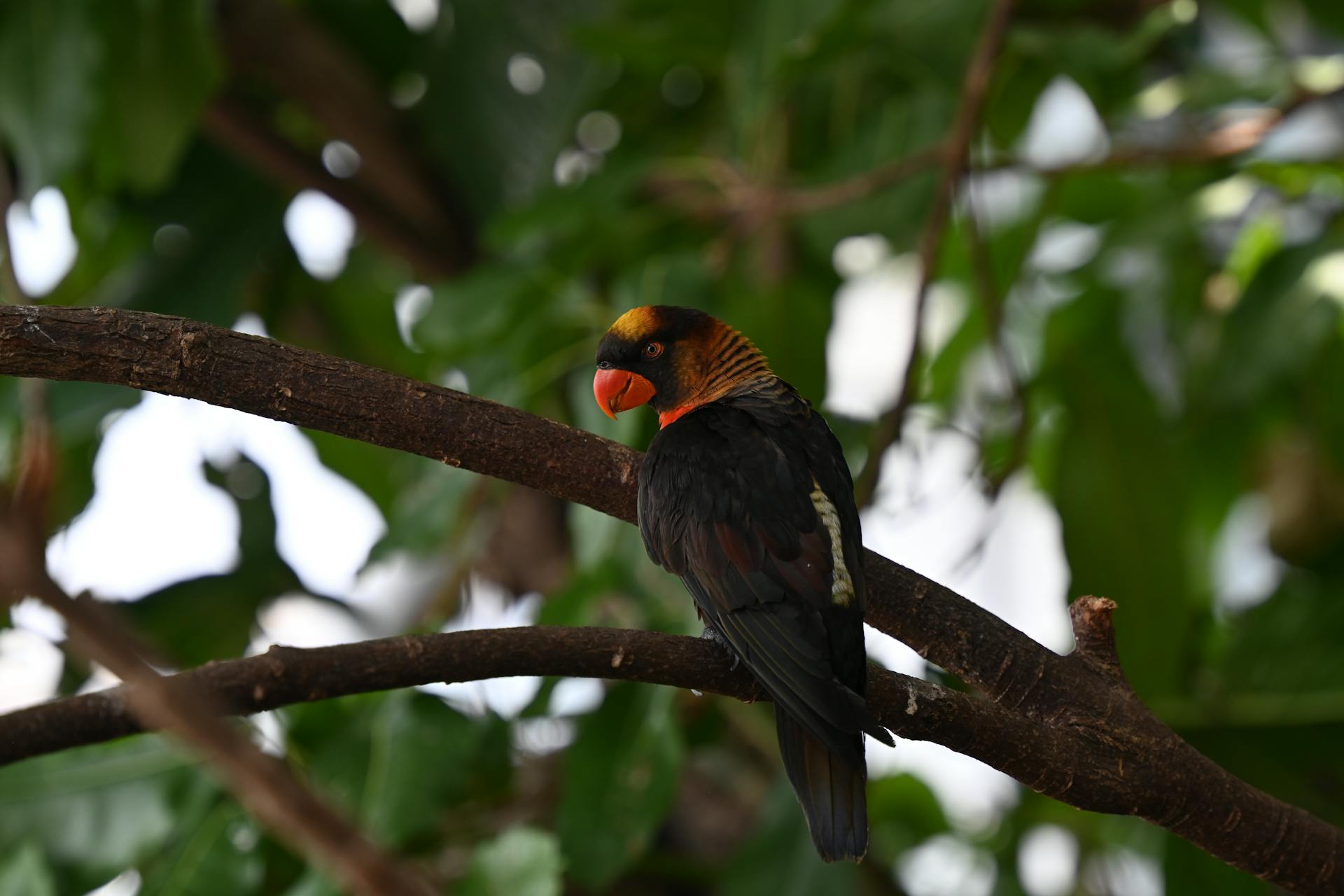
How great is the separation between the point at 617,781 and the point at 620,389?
79cm

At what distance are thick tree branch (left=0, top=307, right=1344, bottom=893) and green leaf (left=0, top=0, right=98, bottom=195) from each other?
1535 millimetres

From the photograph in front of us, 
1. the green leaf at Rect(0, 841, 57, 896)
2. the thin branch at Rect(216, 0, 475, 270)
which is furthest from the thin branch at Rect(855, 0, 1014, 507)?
the green leaf at Rect(0, 841, 57, 896)

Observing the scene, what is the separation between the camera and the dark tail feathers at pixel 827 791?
1565mm

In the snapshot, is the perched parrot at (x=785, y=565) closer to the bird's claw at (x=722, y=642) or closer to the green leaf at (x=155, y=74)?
the bird's claw at (x=722, y=642)

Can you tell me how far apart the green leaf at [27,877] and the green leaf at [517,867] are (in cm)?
80

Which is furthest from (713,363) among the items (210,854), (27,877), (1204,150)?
(27,877)

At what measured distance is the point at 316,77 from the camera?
3248 mm

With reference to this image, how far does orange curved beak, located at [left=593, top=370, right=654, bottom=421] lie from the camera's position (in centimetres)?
227

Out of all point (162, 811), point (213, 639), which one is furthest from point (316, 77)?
point (162, 811)

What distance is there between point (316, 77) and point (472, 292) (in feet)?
2.69

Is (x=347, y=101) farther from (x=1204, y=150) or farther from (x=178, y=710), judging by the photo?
(x=178, y=710)

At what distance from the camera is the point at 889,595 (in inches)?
62.8

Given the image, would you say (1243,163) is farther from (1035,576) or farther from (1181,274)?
(1035,576)

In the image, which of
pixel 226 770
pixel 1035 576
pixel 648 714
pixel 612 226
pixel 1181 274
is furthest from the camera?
pixel 1035 576
